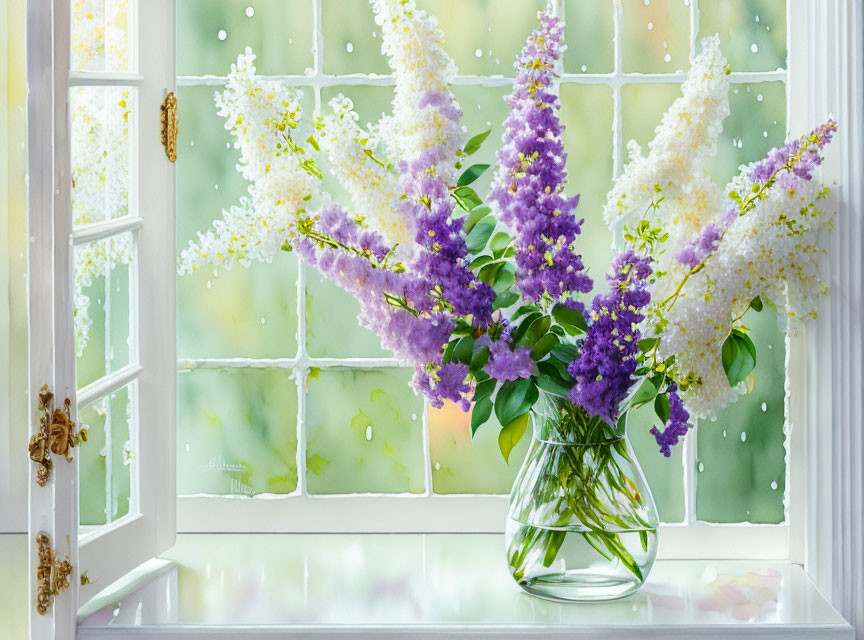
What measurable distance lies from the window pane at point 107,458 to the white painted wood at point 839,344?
117cm

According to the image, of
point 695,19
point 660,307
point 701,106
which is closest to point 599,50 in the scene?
point 695,19

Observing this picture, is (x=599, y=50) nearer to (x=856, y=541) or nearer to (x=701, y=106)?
(x=701, y=106)

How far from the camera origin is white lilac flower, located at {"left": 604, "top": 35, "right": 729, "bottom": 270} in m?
1.48

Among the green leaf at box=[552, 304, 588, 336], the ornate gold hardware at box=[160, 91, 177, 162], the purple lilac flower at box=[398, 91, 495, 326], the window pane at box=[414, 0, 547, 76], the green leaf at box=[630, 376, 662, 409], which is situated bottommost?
the green leaf at box=[630, 376, 662, 409]

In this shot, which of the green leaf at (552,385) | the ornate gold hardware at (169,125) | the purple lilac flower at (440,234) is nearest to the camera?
the purple lilac flower at (440,234)

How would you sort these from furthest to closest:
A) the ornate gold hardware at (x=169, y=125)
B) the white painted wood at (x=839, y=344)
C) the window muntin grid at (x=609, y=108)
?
1. the window muntin grid at (x=609, y=108)
2. the ornate gold hardware at (x=169, y=125)
3. the white painted wood at (x=839, y=344)

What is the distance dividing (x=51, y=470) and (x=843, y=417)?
125cm

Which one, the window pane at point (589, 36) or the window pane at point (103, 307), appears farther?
the window pane at point (589, 36)

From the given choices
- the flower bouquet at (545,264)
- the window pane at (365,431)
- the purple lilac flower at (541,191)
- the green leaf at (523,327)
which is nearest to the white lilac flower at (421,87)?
the flower bouquet at (545,264)

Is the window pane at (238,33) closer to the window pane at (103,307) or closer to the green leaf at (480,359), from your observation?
the window pane at (103,307)

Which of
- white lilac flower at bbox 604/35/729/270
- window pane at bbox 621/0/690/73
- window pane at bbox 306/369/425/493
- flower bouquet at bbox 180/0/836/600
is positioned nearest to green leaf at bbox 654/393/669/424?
flower bouquet at bbox 180/0/836/600

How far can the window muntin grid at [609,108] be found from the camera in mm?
1854

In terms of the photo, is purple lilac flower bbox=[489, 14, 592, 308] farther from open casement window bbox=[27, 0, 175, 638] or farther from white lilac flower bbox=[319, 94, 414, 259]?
open casement window bbox=[27, 0, 175, 638]

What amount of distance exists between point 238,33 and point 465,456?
915 millimetres
